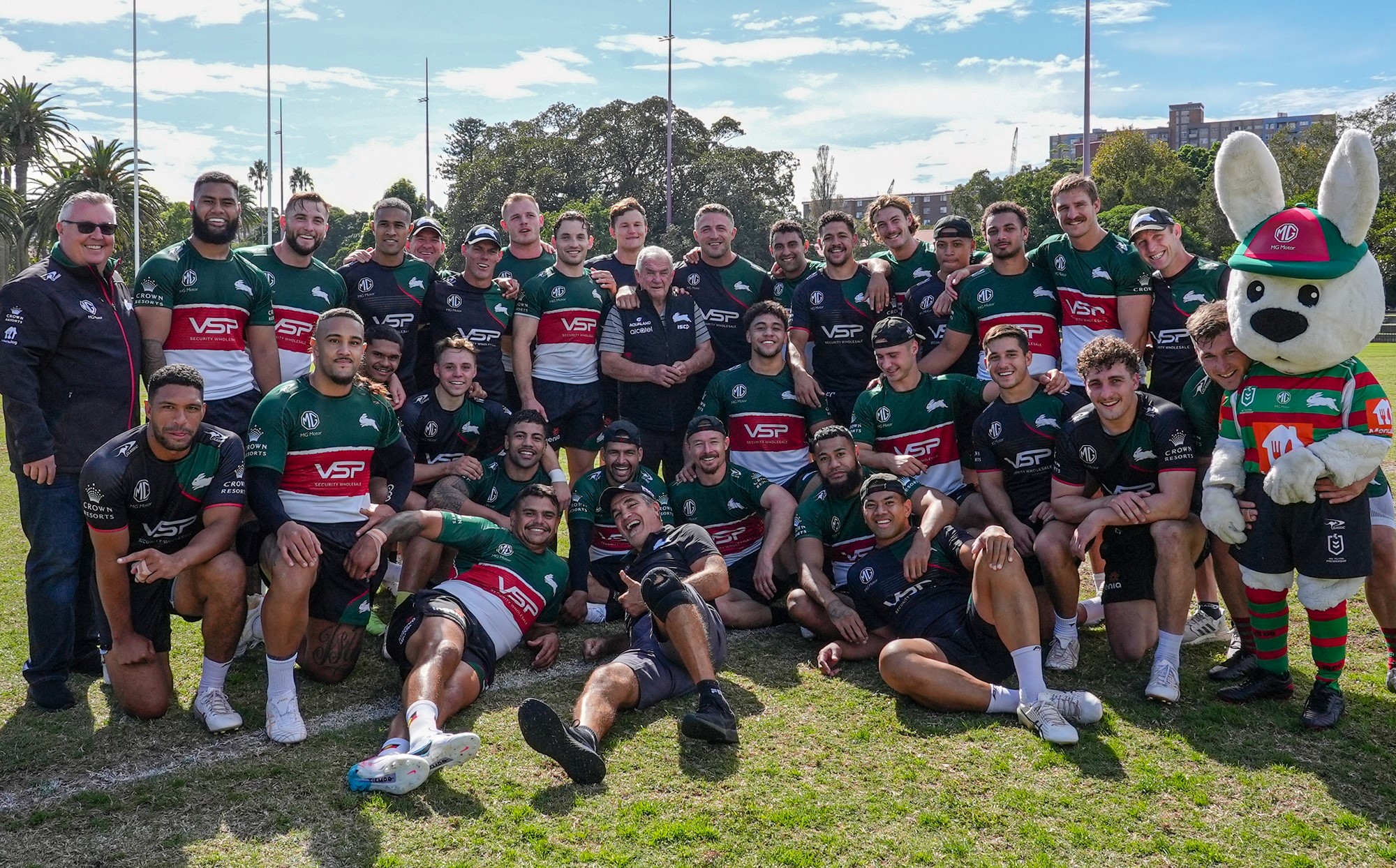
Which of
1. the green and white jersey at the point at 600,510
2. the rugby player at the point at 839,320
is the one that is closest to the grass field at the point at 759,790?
the green and white jersey at the point at 600,510

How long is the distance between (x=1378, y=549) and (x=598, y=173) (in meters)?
47.6

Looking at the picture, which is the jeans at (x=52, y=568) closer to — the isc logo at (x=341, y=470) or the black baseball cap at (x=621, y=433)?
the isc logo at (x=341, y=470)

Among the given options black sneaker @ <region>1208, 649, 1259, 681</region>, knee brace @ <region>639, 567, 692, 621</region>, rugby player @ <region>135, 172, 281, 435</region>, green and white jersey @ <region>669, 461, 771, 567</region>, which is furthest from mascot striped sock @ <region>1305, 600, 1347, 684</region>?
rugby player @ <region>135, 172, 281, 435</region>

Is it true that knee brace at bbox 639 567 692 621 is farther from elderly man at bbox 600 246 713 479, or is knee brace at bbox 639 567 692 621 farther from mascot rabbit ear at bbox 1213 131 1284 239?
mascot rabbit ear at bbox 1213 131 1284 239

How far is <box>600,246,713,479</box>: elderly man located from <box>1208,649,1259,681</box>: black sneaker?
155 inches

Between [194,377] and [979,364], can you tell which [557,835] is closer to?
[194,377]

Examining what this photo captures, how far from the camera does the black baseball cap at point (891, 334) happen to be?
663 centimetres

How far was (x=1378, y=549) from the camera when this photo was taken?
5043mm

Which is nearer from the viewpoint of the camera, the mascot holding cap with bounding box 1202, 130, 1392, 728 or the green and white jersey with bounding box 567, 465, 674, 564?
the mascot holding cap with bounding box 1202, 130, 1392, 728

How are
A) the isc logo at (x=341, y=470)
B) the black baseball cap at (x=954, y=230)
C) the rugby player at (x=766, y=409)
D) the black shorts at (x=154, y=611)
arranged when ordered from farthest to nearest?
the black baseball cap at (x=954, y=230)
the rugby player at (x=766, y=409)
the isc logo at (x=341, y=470)
the black shorts at (x=154, y=611)

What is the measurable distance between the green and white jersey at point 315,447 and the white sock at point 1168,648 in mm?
4439

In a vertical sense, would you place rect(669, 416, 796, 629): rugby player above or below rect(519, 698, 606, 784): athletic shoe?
above

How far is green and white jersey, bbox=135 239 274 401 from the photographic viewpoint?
240 inches

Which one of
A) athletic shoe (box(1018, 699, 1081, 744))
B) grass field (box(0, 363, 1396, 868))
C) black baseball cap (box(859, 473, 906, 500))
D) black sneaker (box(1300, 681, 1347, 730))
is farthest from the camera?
black baseball cap (box(859, 473, 906, 500))
